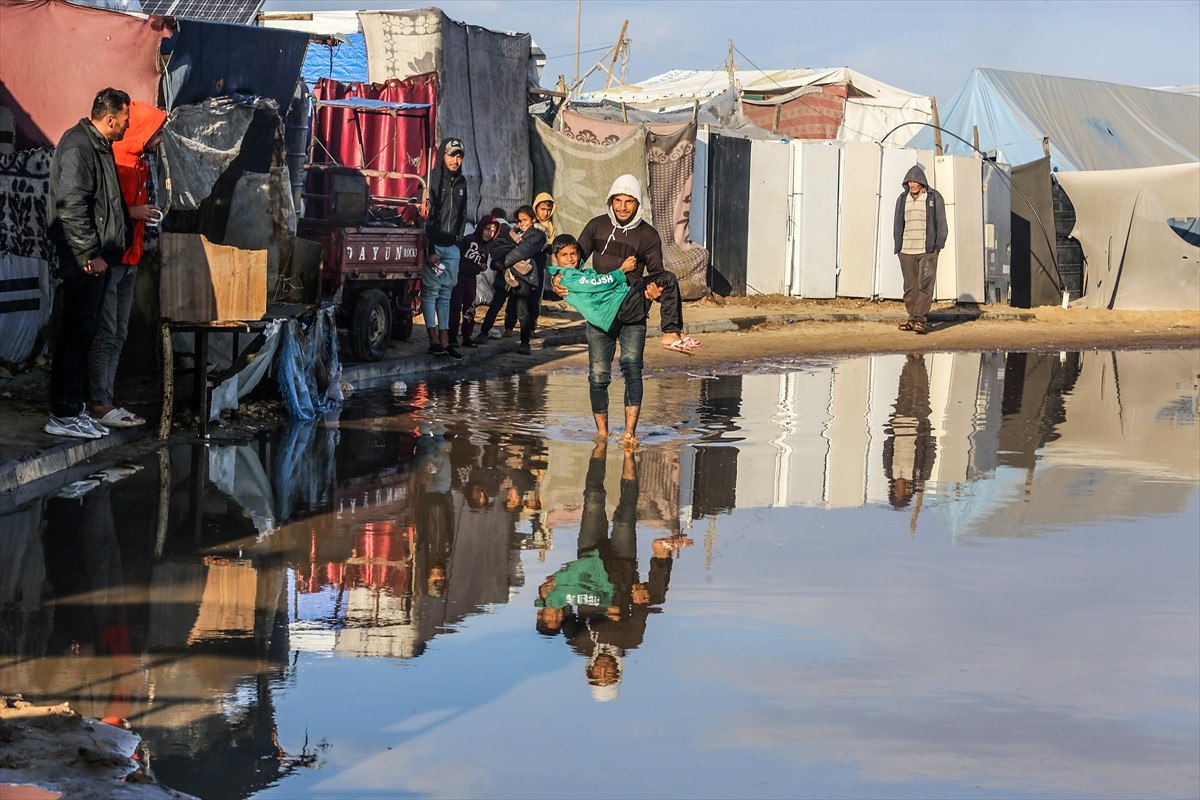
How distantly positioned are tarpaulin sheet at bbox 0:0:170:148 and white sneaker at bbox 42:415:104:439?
4.27 meters

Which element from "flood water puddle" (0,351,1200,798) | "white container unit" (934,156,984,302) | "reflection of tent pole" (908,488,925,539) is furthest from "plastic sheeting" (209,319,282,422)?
"white container unit" (934,156,984,302)

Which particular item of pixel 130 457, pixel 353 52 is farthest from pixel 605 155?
pixel 130 457

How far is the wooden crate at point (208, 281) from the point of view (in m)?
10.7

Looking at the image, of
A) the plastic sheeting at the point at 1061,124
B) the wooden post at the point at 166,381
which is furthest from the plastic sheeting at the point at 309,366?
the plastic sheeting at the point at 1061,124

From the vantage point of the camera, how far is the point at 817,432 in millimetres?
12398

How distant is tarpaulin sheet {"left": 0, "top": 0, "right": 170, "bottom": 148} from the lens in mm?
13133

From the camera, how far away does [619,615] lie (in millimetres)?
6512

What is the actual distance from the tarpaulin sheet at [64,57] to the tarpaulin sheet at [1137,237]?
65.3 feet

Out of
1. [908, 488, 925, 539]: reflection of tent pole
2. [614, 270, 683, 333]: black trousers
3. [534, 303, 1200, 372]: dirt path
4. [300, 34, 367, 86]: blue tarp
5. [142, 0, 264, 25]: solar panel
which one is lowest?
[534, 303, 1200, 372]: dirt path

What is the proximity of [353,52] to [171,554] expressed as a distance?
57.3 feet

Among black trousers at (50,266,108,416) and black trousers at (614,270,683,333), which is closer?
black trousers at (50,266,108,416)

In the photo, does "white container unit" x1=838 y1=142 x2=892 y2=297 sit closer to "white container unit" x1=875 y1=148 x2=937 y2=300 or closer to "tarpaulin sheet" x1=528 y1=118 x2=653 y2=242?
"white container unit" x1=875 y1=148 x2=937 y2=300

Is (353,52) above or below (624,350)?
above

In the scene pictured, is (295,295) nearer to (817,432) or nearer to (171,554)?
(817,432)
